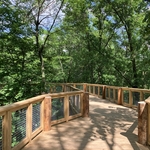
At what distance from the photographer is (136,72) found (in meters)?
16.1

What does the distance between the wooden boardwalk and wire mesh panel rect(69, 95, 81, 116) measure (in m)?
0.32

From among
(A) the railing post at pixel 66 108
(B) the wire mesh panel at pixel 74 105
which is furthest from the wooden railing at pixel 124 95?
(A) the railing post at pixel 66 108

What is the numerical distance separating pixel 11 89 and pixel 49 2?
667 centimetres

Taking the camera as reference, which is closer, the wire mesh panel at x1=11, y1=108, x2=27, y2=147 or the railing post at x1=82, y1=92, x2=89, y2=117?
the wire mesh panel at x1=11, y1=108, x2=27, y2=147

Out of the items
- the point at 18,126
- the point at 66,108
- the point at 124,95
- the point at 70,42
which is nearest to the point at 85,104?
the point at 66,108

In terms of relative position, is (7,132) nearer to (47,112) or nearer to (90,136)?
(47,112)

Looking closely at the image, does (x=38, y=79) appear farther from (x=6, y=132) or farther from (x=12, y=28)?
(x=6, y=132)

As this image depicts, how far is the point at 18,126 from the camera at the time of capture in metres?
3.44

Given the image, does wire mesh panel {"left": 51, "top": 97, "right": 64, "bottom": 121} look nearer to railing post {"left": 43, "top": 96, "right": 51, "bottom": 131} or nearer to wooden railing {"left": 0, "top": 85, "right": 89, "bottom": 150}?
wooden railing {"left": 0, "top": 85, "right": 89, "bottom": 150}

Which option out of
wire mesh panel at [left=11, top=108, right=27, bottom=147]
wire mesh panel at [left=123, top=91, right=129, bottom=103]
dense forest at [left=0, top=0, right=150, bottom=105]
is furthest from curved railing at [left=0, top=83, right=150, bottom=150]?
dense forest at [left=0, top=0, right=150, bottom=105]

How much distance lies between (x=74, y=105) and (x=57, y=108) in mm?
921

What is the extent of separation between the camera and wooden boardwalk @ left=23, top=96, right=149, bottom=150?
3.69m

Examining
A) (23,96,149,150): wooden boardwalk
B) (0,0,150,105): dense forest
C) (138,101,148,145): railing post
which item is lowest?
(23,96,149,150): wooden boardwalk

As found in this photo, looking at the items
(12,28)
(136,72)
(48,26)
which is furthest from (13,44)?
(136,72)
